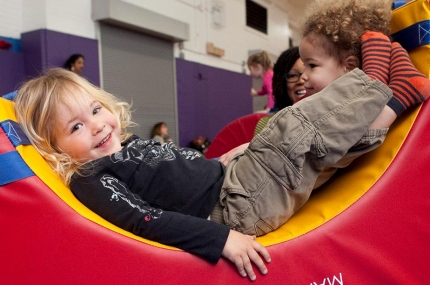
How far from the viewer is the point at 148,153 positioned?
3.40 ft

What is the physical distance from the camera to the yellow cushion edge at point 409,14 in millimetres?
1017

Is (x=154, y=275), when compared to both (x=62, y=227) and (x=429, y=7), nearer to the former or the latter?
(x=62, y=227)

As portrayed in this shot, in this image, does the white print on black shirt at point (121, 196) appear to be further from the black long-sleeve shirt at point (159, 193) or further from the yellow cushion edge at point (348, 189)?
the yellow cushion edge at point (348, 189)

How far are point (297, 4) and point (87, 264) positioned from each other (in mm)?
8364

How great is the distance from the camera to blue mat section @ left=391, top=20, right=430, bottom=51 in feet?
3.34

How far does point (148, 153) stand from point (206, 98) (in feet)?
15.4

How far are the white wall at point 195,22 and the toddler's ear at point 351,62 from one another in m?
3.11

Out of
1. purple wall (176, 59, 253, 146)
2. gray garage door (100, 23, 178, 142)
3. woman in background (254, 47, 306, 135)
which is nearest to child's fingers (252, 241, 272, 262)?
woman in background (254, 47, 306, 135)

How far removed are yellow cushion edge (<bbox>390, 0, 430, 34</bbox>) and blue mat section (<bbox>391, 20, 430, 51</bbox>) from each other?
0.01 meters

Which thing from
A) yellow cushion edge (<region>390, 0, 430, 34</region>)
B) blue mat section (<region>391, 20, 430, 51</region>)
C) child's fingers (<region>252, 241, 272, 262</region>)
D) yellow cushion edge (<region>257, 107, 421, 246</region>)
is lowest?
child's fingers (<region>252, 241, 272, 262</region>)

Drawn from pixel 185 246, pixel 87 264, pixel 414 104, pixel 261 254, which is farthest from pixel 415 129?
pixel 87 264

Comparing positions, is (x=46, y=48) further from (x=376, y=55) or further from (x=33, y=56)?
(x=376, y=55)

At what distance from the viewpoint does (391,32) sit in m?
1.13

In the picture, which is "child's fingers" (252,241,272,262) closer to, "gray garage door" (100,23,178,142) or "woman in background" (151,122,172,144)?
"gray garage door" (100,23,178,142)
